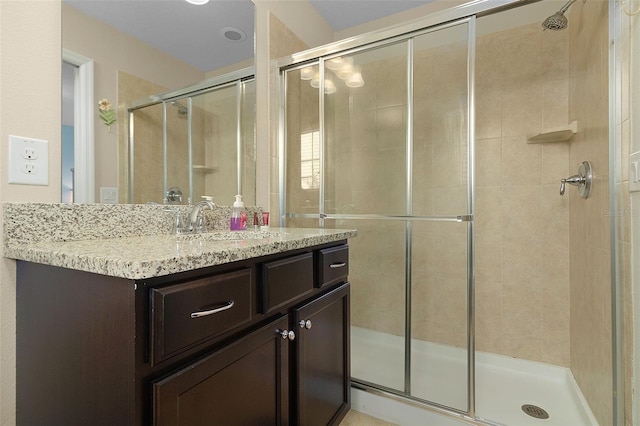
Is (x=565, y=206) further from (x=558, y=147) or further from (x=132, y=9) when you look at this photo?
(x=132, y=9)

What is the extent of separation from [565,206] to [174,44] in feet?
7.87

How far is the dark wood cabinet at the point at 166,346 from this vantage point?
57cm

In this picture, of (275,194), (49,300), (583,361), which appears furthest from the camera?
(275,194)

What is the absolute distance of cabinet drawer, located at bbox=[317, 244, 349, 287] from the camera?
1156 mm

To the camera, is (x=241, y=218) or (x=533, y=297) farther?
(x=533, y=297)

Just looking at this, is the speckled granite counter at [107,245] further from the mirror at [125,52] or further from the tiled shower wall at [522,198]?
the tiled shower wall at [522,198]

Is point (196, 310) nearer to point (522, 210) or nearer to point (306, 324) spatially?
point (306, 324)

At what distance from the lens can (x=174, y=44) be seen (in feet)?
4.28

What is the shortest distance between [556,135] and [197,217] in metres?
2.08

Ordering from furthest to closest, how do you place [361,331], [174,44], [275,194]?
[361,331] < [275,194] < [174,44]

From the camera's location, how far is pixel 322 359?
1176 millimetres

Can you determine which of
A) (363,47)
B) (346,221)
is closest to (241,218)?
(346,221)

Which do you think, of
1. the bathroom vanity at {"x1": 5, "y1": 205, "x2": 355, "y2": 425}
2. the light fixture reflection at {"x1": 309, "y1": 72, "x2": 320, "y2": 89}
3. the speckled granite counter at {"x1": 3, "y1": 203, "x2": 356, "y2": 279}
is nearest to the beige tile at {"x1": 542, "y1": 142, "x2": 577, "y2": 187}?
the light fixture reflection at {"x1": 309, "y1": 72, "x2": 320, "y2": 89}

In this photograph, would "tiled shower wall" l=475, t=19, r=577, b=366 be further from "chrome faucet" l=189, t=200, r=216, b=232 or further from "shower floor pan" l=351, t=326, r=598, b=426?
"chrome faucet" l=189, t=200, r=216, b=232
